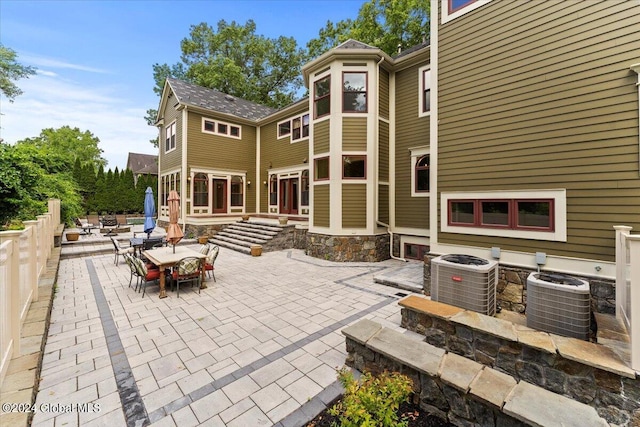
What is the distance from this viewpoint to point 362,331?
329cm

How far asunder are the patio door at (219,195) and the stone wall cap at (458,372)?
13.6 meters

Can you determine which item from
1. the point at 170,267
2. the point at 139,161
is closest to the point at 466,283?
the point at 170,267

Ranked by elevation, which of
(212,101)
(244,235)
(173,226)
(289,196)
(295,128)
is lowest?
(244,235)

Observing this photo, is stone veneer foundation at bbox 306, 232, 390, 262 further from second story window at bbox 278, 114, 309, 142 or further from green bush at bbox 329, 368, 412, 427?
green bush at bbox 329, 368, 412, 427

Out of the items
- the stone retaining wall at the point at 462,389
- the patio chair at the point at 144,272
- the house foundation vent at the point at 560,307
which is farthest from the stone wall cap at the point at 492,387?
the patio chair at the point at 144,272

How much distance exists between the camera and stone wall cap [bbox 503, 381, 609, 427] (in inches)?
76.2

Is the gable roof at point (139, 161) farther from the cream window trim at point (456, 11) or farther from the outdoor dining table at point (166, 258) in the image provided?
the cream window trim at point (456, 11)

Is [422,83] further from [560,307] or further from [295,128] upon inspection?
[560,307]

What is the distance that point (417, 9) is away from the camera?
1545 cm

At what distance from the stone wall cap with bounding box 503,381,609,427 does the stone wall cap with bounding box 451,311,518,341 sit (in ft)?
2.86

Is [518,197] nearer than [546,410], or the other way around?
[546,410]

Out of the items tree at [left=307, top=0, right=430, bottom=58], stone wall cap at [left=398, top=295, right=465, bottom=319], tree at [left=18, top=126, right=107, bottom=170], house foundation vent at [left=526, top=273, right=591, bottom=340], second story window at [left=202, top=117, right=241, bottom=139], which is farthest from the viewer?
tree at [left=18, top=126, right=107, bottom=170]

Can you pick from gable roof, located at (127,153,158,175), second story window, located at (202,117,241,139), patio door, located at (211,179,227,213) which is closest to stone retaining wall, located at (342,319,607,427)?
patio door, located at (211,179,227,213)

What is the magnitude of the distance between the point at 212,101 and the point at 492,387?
674 inches
